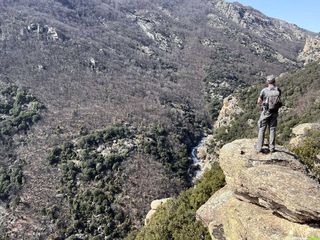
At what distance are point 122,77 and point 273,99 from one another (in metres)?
98.8

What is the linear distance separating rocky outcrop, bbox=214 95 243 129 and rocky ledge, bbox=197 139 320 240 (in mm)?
72884

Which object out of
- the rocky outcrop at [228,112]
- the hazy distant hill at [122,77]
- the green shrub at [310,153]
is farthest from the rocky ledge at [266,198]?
the rocky outcrop at [228,112]

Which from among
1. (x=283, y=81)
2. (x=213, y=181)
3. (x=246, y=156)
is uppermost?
(x=246, y=156)

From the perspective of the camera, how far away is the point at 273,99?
18.0 metres

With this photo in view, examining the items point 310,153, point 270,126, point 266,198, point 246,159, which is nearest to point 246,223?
point 266,198

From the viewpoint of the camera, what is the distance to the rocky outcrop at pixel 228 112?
93812 mm

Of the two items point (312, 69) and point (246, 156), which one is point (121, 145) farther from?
point (246, 156)

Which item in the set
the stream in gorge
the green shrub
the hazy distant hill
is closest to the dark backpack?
the green shrub

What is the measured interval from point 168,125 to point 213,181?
58.3 meters

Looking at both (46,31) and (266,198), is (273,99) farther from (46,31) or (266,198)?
(46,31)

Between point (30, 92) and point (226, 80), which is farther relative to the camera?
point (226, 80)

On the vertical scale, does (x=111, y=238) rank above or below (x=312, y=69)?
below

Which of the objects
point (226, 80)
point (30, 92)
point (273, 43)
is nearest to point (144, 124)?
point (30, 92)

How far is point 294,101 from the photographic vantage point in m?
83.6
